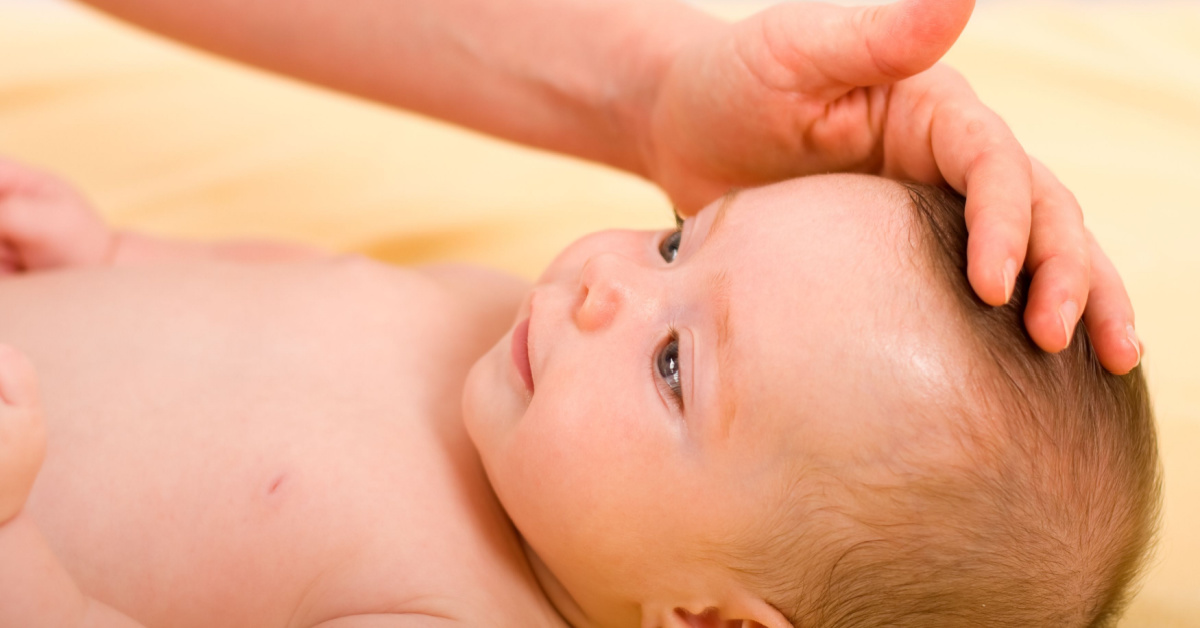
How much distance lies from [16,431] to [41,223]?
0.69 meters

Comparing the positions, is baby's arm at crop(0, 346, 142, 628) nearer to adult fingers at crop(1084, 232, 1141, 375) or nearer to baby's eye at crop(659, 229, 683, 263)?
baby's eye at crop(659, 229, 683, 263)

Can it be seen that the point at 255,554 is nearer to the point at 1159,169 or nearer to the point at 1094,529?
the point at 1094,529

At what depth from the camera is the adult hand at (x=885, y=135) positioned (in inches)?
37.3

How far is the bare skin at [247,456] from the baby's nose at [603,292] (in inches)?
10.3

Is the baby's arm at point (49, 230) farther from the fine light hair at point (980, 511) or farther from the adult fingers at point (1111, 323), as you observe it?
the adult fingers at point (1111, 323)

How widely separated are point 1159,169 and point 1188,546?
36.0 inches

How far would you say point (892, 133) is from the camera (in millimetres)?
1252

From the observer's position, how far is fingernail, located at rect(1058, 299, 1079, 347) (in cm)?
90

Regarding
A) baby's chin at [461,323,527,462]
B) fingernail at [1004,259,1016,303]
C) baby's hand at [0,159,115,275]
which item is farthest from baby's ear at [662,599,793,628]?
baby's hand at [0,159,115,275]

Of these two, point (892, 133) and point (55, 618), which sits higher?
point (892, 133)

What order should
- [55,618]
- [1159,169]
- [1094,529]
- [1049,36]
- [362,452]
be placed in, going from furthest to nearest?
[1049,36] → [1159,169] → [362,452] → [1094,529] → [55,618]

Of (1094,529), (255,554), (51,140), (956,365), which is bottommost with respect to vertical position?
(51,140)

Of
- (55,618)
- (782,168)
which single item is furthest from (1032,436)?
(55,618)

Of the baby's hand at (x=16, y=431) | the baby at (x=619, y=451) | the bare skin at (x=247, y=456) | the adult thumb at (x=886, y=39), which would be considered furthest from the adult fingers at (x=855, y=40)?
the baby's hand at (x=16, y=431)
